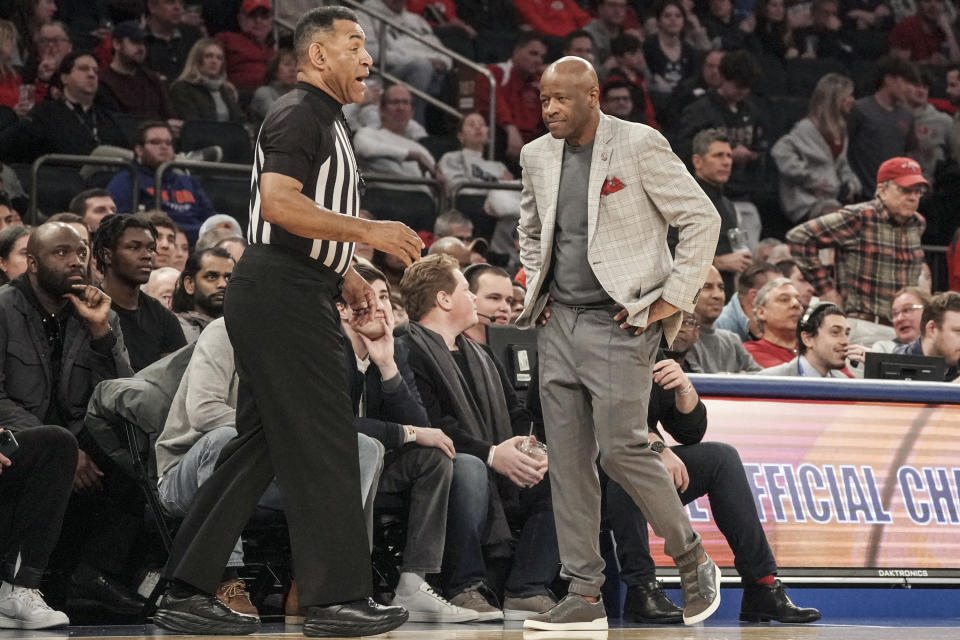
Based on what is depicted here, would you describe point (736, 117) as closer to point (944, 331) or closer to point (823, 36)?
point (823, 36)

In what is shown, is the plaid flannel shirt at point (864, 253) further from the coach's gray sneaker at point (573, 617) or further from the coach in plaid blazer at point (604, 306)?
the coach's gray sneaker at point (573, 617)

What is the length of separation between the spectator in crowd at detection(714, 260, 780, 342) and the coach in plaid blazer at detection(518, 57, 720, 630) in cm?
390

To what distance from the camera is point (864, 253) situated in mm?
9445

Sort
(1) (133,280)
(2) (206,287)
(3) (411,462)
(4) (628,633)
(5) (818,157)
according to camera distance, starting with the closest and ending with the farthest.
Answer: (4) (628,633)
(3) (411,462)
(1) (133,280)
(2) (206,287)
(5) (818,157)

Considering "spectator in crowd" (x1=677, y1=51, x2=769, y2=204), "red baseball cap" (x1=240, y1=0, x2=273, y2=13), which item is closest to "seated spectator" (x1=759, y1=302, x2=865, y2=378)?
"spectator in crowd" (x1=677, y1=51, x2=769, y2=204)

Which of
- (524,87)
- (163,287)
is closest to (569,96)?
(163,287)

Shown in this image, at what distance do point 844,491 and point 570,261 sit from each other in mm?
2165

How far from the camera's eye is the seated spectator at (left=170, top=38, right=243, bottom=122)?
10.5m

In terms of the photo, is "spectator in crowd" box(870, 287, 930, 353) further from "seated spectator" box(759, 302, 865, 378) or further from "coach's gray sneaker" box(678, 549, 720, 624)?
"coach's gray sneaker" box(678, 549, 720, 624)

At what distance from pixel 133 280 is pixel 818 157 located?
23.2 ft

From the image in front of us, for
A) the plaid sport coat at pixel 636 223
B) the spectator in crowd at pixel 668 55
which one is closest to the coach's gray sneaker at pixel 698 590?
the plaid sport coat at pixel 636 223

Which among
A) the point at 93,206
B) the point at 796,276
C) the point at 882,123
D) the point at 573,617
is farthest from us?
the point at 882,123

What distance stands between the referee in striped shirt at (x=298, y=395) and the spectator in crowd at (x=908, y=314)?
4.96 meters

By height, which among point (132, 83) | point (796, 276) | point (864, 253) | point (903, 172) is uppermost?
point (132, 83)
